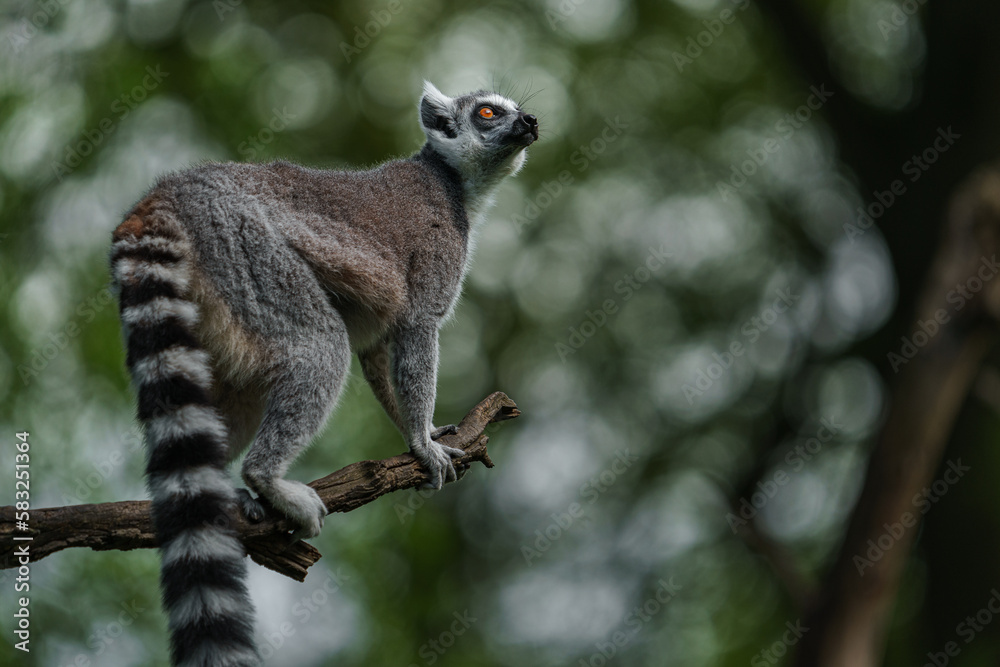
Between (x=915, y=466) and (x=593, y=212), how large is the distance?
10.3 m

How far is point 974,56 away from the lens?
15031 millimetres

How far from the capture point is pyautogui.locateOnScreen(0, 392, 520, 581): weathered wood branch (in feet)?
15.5

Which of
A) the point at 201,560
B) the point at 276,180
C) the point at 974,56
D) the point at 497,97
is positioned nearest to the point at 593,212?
the point at 974,56

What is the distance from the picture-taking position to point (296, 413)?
5.13 metres

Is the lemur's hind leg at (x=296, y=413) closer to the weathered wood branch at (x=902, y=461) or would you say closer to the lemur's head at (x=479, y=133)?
the lemur's head at (x=479, y=133)

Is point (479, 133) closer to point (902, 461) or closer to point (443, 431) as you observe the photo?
point (443, 431)

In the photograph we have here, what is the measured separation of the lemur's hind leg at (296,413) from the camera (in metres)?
4.93

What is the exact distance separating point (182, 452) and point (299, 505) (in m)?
0.74

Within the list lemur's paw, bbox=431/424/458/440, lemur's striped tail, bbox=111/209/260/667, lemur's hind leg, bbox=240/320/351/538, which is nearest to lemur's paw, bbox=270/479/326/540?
lemur's hind leg, bbox=240/320/351/538

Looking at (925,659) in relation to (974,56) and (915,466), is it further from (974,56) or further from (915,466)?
(974,56)

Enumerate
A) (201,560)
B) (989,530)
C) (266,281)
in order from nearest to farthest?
1. (201,560)
2. (266,281)
3. (989,530)

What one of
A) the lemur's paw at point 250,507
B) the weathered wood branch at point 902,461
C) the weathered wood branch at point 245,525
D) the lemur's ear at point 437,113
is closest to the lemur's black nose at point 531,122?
the lemur's ear at point 437,113

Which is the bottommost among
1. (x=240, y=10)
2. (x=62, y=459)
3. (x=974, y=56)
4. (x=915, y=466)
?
(x=62, y=459)

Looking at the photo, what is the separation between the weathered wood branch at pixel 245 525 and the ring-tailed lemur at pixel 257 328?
14 centimetres
